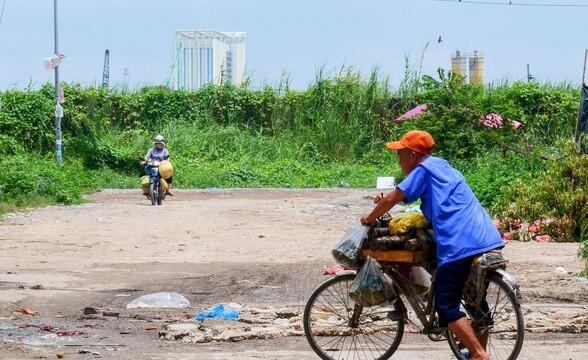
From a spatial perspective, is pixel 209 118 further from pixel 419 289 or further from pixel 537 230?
pixel 419 289

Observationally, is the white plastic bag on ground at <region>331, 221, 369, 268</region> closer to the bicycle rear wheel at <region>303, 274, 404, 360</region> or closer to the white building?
the bicycle rear wheel at <region>303, 274, 404, 360</region>

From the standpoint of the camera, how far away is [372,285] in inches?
302

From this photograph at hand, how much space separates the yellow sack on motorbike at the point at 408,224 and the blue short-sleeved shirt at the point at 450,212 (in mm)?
165

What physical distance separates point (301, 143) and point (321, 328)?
3221cm

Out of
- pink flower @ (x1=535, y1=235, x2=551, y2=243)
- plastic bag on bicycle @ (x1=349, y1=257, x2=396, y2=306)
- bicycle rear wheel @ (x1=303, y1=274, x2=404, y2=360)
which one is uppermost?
plastic bag on bicycle @ (x1=349, y1=257, x2=396, y2=306)

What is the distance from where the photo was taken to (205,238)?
17719 mm

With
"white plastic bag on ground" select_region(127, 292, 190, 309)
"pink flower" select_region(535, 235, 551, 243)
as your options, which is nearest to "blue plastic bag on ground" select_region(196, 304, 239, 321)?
"white plastic bag on ground" select_region(127, 292, 190, 309)

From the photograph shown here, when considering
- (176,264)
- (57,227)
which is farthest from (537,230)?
(57,227)

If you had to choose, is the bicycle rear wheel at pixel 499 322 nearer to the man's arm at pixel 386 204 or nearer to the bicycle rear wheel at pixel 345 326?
the bicycle rear wheel at pixel 345 326

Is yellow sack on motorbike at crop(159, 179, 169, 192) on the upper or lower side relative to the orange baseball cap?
lower

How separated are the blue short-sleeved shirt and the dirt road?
1.36 m

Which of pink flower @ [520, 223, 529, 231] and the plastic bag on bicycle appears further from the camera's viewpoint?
pink flower @ [520, 223, 529, 231]

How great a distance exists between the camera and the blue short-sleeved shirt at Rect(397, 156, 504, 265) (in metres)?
7.18

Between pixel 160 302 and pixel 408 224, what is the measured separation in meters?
4.11
